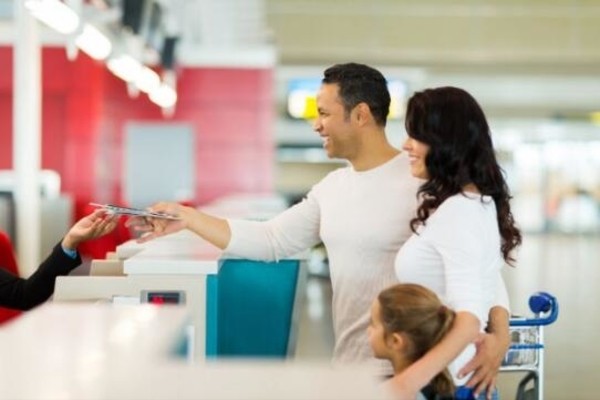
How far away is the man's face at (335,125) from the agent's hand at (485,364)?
712mm

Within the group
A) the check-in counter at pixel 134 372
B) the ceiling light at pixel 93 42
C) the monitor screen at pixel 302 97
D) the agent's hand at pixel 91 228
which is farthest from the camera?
the monitor screen at pixel 302 97

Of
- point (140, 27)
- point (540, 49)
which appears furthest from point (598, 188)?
point (140, 27)

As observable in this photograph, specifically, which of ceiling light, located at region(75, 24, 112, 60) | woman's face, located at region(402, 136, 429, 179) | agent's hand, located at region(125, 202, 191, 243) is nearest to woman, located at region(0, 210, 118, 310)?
agent's hand, located at region(125, 202, 191, 243)

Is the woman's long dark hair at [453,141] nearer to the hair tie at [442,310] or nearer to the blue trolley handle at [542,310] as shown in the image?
the hair tie at [442,310]

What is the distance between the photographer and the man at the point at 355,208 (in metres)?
2.76

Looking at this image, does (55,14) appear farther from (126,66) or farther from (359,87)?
(359,87)

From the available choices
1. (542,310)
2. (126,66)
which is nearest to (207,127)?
(126,66)

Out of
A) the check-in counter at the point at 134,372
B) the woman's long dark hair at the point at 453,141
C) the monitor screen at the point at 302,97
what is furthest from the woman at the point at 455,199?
the monitor screen at the point at 302,97

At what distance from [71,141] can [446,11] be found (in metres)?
5.45

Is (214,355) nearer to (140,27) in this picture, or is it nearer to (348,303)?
(348,303)

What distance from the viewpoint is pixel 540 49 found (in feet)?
44.9

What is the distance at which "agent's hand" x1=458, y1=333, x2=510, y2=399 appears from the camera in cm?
236

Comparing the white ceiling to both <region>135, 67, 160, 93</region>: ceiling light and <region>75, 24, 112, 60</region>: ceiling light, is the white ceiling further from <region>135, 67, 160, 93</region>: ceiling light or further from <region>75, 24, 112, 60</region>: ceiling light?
<region>75, 24, 112, 60</region>: ceiling light

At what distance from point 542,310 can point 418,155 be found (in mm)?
1189
